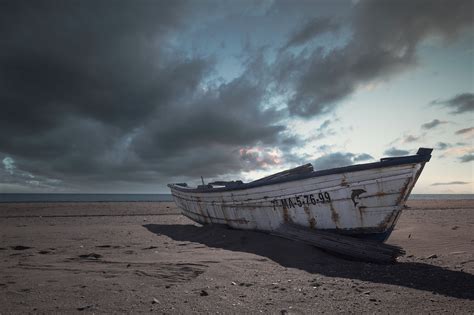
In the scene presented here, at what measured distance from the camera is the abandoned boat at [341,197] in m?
7.46

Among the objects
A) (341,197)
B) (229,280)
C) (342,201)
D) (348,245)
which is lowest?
(229,280)

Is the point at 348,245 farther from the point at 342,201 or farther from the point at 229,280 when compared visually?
the point at 229,280

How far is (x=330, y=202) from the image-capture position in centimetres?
823

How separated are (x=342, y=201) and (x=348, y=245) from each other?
4.07ft

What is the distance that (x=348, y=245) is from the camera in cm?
736

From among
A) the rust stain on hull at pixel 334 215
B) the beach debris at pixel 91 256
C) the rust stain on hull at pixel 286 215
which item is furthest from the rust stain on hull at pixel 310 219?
the beach debris at pixel 91 256

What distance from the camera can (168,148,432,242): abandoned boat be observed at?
7.46 m

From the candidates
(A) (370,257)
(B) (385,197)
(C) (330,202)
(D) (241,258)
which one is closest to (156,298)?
(D) (241,258)

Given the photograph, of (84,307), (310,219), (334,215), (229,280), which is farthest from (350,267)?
(84,307)

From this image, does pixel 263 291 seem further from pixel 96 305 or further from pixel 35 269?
pixel 35 269

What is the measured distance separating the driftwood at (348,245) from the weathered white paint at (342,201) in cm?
42

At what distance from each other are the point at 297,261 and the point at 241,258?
1.35m

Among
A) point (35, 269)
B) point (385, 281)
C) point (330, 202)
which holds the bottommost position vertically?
point (385, 281)

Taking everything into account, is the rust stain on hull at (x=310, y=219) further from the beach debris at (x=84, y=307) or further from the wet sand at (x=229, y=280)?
the beach debris at (x=84, y=307)
